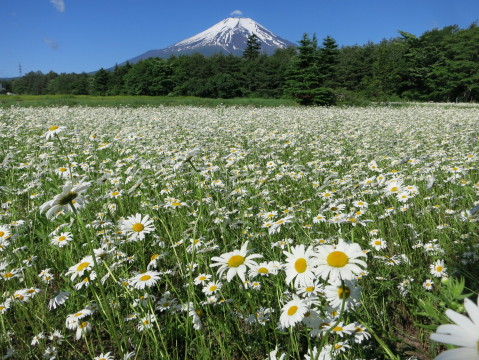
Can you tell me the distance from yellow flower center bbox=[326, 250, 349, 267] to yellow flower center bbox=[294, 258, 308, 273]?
0.37 ft

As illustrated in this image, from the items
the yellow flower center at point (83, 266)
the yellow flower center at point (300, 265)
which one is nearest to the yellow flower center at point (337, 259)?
the yellow flower center at point (300, 265)

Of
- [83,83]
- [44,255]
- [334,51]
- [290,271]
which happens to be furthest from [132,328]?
[83,83]

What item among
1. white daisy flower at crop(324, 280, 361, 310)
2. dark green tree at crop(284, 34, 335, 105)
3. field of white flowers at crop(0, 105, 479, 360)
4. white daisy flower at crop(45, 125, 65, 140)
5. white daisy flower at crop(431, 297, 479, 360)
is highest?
dark green tree at crop(284, 34, 335, 105)

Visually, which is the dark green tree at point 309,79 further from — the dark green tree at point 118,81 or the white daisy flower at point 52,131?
the dark green tree at point 118,81

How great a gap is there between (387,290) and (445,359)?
5.41 feet

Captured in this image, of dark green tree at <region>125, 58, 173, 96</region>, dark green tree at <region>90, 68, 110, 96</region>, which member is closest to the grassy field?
dark green tree at <region>125, 58, 173, 96</region>

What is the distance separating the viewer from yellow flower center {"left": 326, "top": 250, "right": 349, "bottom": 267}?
96 centimetres

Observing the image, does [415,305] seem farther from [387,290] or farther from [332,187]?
[332,187]

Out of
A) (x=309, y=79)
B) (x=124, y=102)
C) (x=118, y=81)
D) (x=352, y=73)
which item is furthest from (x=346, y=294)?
(x=118, y=81)

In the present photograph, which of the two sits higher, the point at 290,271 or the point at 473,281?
the point at 290,271

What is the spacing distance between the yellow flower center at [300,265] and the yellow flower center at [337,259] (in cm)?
11

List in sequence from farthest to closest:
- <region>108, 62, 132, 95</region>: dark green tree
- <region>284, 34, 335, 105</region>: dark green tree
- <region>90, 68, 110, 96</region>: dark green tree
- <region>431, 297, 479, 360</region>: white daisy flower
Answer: <region>90, 68, 110, 96</region>: dark green tree, <region>108, 62, 132, 95</region>: dark green tree, <region>284, 34, 335, 105</region>: dark green tree, <region>431, 297, 479, 360</region>: white daisy flower

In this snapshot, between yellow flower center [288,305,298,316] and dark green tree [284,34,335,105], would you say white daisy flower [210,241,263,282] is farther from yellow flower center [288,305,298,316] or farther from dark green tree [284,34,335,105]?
dark green tree [284,34,335,105]

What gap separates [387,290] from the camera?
6.63 feet
